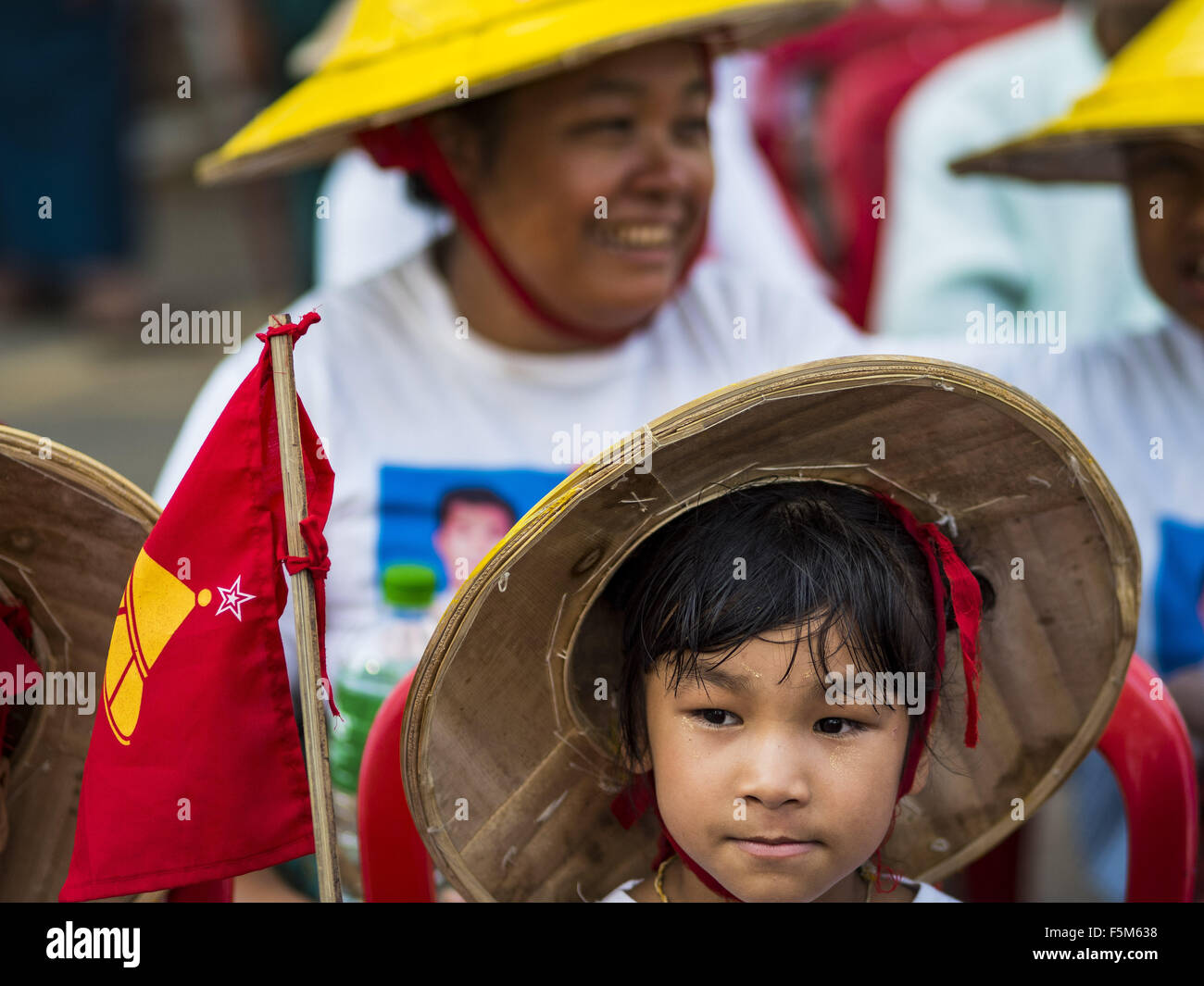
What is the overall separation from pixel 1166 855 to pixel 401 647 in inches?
35.0

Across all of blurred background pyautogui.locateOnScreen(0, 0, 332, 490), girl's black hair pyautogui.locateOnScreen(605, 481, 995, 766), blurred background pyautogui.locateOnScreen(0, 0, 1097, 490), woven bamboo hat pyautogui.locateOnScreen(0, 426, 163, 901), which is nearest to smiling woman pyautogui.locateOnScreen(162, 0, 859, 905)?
woven bamboo hat pyautogui.locateOnScreen(0, 426, 163, 901)

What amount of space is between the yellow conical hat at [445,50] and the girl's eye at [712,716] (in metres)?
0.85

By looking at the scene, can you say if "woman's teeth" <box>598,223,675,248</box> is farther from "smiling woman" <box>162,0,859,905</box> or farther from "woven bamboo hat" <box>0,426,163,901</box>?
"woven bamboo hat" <box>0,426,163,901</box>

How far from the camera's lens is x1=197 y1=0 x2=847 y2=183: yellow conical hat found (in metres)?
1.64

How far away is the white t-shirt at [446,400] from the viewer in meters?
1.85

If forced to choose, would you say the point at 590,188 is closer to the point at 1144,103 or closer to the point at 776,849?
the point at 1144,103

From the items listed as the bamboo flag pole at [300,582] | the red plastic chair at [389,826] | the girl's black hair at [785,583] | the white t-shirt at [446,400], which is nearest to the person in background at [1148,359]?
the white t-shirt at [446,400]

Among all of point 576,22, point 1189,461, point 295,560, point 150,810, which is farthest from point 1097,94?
point 150,810

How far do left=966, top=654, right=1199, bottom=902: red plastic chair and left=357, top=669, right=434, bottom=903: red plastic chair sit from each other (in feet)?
2.17

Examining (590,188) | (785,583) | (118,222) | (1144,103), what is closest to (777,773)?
(785,583)

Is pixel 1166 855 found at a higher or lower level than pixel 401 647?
lower

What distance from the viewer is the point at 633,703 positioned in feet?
3.86

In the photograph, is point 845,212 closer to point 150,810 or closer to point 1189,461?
point 1189,461

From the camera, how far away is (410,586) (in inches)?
62.2
